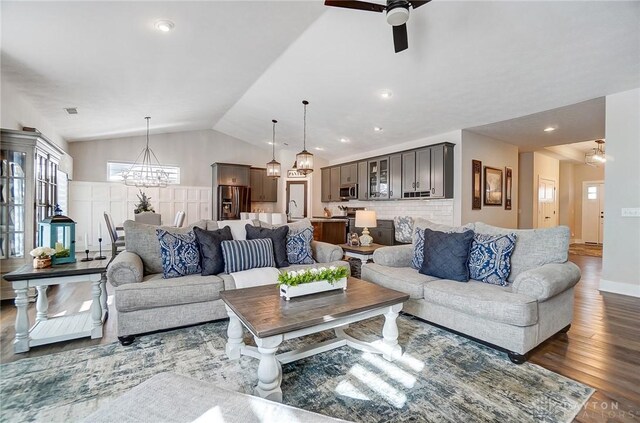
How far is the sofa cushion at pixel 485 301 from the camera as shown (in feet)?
6.89

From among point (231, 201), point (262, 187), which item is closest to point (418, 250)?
point (231, 201)

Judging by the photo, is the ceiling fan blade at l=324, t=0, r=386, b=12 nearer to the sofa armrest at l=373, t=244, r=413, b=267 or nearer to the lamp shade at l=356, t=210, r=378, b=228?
the sofa armrest at l=373, t=244, r=413, b=267

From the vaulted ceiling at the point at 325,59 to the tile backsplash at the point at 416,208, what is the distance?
4.85 ft

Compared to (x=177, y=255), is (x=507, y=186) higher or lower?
higher

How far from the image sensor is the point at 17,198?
11.4 feet

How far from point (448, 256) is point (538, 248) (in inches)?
30.1

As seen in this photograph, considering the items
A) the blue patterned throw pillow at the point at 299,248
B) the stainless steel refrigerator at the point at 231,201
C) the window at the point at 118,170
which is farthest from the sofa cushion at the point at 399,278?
the window at the point at 118,170

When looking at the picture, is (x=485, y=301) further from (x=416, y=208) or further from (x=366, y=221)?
(x=416, y=208)

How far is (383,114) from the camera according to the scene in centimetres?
521

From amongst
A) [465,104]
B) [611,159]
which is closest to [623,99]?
[611,159]

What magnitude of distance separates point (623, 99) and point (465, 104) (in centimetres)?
190

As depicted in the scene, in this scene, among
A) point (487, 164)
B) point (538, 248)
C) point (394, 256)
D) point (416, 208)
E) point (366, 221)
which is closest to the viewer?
point (538, 248)

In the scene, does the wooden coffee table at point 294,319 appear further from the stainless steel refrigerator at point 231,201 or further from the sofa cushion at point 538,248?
the stainless steel refrigerator at point 231,201

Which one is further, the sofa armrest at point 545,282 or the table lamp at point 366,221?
the table lamp at point 366,221
